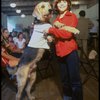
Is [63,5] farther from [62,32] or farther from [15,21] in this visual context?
Result: [15,21]

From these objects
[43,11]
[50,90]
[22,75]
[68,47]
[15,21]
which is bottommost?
[50,90]

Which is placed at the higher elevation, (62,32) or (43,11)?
(43,11)

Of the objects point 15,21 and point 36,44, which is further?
point 15,21

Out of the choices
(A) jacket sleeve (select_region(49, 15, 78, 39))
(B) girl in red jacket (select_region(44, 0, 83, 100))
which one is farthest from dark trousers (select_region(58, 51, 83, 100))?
(A) jacket sleeve (select_region(49, 15, 78, 39))

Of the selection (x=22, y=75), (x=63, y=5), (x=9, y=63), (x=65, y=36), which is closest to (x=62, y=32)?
(x=65, y=36)

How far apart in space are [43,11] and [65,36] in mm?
491

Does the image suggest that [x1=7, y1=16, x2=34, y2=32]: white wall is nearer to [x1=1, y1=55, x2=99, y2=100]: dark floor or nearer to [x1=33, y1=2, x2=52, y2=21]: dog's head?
[x1=1, y1=55, x2=99, y2=100]: dark floor

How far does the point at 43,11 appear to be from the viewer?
2.73 metres

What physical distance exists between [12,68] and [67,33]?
4.10 ft

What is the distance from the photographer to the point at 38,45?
2.82 meters

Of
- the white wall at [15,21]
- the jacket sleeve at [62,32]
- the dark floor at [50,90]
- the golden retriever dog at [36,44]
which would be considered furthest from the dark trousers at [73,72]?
the white wall at [15,21]

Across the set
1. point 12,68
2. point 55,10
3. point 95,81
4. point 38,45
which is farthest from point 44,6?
point 95,81

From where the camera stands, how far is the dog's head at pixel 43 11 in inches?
107

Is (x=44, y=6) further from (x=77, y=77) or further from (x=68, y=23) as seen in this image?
(x=77, y=77)
